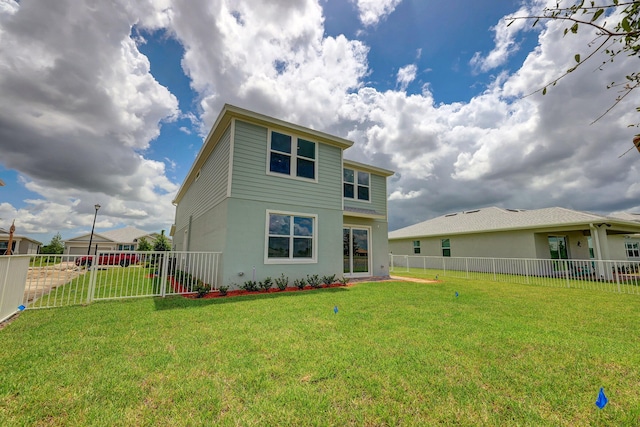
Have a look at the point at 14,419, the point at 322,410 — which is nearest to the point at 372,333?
the point at 322,410

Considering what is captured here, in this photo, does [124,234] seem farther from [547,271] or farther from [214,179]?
[547,271]

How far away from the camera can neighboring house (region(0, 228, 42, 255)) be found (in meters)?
30.7

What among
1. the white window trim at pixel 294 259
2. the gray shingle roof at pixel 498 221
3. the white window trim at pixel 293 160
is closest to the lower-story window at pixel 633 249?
the gray shingle roof at pixel 498 221

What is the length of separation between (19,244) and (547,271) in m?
61.6

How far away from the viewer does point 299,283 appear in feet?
27.6

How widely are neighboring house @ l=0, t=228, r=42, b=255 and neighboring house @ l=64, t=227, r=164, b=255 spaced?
4678 mm

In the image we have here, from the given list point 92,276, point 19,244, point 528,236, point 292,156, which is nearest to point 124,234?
point 19,244

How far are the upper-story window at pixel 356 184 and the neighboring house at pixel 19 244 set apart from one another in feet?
123

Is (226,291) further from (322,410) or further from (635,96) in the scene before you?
(635,96)

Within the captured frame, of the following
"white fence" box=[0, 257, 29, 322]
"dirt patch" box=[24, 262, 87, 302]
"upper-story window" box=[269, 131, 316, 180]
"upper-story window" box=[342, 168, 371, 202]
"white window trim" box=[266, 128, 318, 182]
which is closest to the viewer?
"white fence" box=[0, 257, 29, 322]

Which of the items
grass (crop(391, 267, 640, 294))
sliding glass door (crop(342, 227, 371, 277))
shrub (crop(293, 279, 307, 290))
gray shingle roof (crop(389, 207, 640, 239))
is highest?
gray shingle roof (crop(389, 207, 640, 239))

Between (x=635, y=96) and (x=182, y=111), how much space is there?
1287 cm

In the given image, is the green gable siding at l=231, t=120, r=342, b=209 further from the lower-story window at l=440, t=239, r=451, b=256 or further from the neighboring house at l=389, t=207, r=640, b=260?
the lower-story window at l=440, t=239, r=451, b=256

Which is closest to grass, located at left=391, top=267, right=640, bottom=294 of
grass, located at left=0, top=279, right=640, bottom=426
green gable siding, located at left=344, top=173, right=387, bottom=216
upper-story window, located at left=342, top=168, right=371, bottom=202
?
green gable siding, located at left=344, top=173, right=387, bottom=216
